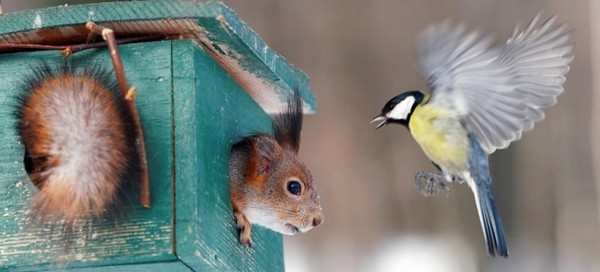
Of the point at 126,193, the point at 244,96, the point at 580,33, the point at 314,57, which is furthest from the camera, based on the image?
the point at 314,57

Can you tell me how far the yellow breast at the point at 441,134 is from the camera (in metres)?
2.94

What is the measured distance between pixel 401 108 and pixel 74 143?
39.1 inches

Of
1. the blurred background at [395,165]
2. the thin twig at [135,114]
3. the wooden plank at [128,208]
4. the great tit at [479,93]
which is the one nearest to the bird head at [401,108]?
the great tit at [479,93]

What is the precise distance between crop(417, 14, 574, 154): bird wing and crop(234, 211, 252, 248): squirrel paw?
0.56 metres

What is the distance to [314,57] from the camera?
15.1ft

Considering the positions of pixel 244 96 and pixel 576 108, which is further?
pixel 576 108

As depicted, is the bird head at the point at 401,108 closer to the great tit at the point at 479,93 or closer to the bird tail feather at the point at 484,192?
the great tit at the point at 479,93

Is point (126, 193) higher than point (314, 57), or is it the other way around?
point (314, 57)

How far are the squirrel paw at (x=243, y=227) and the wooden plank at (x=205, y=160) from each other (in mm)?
24

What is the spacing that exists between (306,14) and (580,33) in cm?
107

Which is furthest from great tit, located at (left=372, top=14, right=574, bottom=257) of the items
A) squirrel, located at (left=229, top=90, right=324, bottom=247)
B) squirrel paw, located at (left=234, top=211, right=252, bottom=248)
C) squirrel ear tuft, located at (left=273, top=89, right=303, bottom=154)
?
squirrel paw, located at (left=234, top=211, right=252, bottom=248)

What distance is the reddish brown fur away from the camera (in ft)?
7.28

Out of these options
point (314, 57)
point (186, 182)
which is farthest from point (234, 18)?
point (314, 57)

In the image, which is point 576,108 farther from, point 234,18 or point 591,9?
point 234,18
